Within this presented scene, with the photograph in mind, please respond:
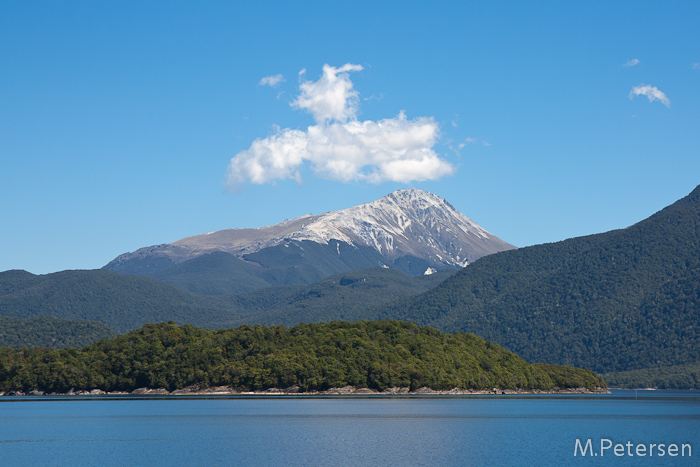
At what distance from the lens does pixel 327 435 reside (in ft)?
378

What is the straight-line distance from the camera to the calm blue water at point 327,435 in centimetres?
9188

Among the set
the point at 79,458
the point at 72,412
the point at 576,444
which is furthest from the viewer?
the point at 72,412

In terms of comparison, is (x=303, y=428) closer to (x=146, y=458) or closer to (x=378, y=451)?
(x=378, y=451)

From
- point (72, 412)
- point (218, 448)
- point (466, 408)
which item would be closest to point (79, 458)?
point (218, 448)

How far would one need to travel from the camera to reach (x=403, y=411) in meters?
164

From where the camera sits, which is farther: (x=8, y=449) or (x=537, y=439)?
(x=537, y=439)

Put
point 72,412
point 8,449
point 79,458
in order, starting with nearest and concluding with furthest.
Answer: point 79,458 → point 8,449 → point 72,412

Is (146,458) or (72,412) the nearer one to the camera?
(146,458)

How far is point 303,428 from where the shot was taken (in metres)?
125

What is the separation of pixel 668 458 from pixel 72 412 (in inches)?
4388

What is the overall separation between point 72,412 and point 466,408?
80377 mm

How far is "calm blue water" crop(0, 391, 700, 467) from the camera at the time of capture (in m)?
91.9

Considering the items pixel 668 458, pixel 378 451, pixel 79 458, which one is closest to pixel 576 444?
pixel 668 458

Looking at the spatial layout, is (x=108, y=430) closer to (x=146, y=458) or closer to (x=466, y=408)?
(x=146, y=458)
